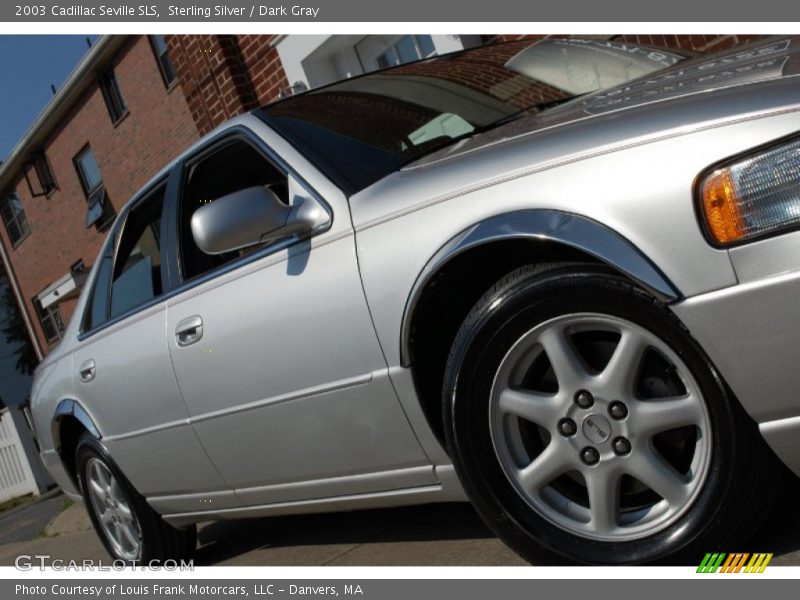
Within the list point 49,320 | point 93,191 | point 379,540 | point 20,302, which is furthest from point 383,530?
point 20,302

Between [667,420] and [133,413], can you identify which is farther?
[133,413]

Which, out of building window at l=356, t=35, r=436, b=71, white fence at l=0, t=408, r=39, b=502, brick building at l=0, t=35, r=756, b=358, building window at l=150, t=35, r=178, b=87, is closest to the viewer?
building window at l=356, t=35, r=436, b=71

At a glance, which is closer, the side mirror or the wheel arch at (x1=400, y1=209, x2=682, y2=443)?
the wheel arch at (x1=400, y1=209, x2=682, y2=443)

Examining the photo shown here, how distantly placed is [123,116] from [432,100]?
47.7 feet

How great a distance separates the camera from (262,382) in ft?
10.4

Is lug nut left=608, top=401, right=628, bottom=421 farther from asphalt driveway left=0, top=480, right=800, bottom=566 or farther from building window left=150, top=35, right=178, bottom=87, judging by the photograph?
building window left=150, top=35, right=178, bottom=87

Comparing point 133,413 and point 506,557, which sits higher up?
point 133,413

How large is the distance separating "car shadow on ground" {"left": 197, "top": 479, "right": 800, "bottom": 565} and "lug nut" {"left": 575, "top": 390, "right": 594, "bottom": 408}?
Result: 0.49 metres

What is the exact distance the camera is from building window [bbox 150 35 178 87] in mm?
15167

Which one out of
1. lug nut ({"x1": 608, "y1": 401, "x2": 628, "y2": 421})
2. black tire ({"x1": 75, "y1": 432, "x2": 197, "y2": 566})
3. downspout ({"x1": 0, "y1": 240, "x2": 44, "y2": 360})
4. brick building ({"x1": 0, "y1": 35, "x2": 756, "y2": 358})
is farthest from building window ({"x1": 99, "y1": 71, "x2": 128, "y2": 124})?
lug nut ({"x1": 608, "y1": 401, "x2": 628, "y2": 421})

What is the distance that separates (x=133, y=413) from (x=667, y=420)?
2417 mm

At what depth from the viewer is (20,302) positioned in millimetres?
23266

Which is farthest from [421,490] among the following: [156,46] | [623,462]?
[156,46]
